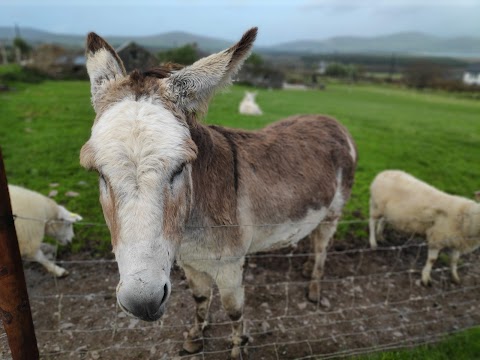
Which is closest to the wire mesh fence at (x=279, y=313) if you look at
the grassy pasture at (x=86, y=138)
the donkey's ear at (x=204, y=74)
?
the grassy pasture at (x=86, y=138)

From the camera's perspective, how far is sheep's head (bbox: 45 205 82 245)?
16.8 feet

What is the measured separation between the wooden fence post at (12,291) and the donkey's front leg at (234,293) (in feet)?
5.00

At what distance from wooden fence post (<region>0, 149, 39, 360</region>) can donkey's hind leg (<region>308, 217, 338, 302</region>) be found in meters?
3.46

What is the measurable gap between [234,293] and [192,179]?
1.43 meters

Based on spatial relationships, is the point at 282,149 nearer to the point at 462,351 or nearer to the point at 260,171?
the point at 260,171

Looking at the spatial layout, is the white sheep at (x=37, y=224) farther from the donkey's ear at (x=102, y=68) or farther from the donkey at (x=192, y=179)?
the donkey's ear at (x=102, y=68)

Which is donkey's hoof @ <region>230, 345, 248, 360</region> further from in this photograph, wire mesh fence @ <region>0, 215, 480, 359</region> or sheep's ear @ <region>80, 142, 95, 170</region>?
sheep's ear @ <region>80, 142, 95, 170</region>

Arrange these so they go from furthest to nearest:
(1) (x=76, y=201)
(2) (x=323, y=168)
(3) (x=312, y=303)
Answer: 1. (1) (x=76, y=201)
2. (3) (x=312, y=303)
3. (2) (x=323, y=168)

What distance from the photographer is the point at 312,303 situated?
4.66 meters

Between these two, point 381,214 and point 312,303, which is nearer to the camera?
point 312,303

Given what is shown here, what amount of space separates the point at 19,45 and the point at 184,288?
46.6 m

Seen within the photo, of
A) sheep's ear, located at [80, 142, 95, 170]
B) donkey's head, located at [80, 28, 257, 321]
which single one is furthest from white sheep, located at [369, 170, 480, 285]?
sheep's ear, located at [80, 142, 95, 170]

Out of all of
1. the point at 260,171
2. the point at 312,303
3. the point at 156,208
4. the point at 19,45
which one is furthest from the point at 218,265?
the point at 19,45

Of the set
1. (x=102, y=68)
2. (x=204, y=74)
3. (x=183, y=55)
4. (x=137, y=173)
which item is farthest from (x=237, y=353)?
(x=183, y=55)
